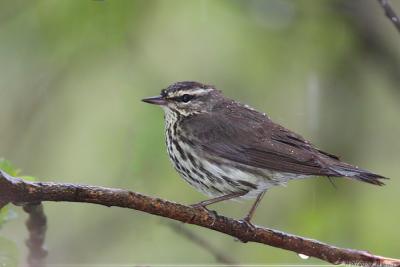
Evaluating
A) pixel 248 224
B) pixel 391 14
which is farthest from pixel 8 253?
pixel 391 14

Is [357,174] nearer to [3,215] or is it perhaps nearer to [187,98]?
[187,98]

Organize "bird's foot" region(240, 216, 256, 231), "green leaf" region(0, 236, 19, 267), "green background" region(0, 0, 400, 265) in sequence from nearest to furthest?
"green leaf" region(0, 236, 19, 267), "bird's foot" region(240, 216, 256, 231), "green background" region(0, 0, 400, 265)

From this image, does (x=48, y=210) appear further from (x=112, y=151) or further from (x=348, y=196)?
(x=348, y=196)

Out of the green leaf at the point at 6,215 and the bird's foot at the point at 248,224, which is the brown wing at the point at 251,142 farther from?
the green leaf at the point at 6,215

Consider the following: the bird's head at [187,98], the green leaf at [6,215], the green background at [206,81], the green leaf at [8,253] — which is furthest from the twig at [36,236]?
the green background at [206,81]

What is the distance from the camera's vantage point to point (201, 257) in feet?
24.3

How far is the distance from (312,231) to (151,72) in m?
2.21

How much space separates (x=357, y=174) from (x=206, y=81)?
10.4 feet

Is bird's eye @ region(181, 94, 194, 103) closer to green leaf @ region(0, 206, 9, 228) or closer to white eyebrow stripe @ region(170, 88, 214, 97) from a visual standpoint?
white eyebrow stripe @ region(170, 88, 214, 97)

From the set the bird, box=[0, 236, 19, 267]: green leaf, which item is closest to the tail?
the bird

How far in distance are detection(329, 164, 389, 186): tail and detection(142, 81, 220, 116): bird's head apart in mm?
1238

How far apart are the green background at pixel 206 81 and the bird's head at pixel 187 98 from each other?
70 centimetres

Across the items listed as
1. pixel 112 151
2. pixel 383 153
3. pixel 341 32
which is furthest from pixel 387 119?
pixel 112 151

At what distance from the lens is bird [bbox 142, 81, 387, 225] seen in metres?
4.89
